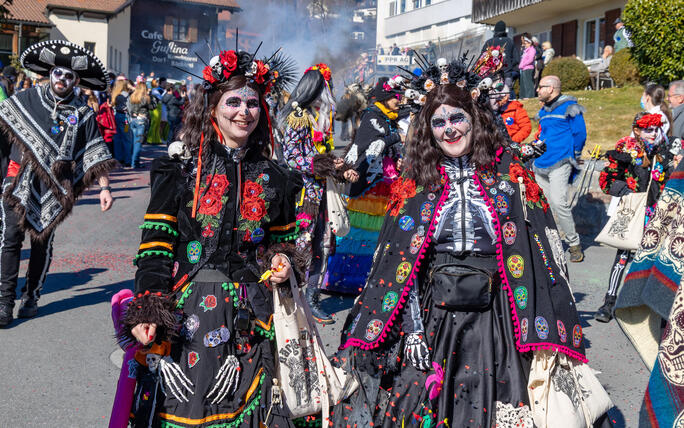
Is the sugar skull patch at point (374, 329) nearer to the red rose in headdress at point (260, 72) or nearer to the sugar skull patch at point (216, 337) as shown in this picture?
the sugar skull patch at point (216, 337)

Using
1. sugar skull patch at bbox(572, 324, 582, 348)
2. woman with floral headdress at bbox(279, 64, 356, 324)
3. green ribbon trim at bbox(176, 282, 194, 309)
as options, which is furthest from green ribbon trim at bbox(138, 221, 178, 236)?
woman with floral headdress at bbox(279, 64, 356, 324)

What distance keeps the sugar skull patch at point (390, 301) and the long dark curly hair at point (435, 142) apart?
24.9 inches

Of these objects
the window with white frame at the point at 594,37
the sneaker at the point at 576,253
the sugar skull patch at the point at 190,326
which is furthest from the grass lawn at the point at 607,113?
the sugar skull patch at the point at 190,326

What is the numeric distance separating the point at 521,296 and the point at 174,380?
5.70 ft

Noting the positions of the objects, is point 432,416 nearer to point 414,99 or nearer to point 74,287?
point 414,99

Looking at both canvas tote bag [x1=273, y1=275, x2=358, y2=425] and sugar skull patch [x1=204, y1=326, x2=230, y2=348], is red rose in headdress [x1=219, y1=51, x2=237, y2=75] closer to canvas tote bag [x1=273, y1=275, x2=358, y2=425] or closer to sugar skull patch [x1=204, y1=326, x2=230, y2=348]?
canvas tote bag [x1=273, y1=275, x2=358, y2=425]

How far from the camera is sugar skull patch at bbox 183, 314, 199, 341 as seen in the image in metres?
3.25

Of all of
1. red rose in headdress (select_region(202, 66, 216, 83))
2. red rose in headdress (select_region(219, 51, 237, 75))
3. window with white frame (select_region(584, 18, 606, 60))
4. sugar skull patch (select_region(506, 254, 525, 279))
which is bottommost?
sugar skull patch (select_region(506, 254, 525, 279))

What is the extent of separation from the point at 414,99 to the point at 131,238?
292 inches

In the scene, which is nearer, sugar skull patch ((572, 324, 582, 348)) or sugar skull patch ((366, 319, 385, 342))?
sugar skull patch ((572, 324, 582, 348))

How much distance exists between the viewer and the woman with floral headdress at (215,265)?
3199mm

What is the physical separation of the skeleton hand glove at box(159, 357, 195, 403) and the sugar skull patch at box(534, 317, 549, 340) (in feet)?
5.51

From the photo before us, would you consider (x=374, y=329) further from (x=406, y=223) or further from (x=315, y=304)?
(x=315, y=304)

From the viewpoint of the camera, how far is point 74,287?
26.0ft
